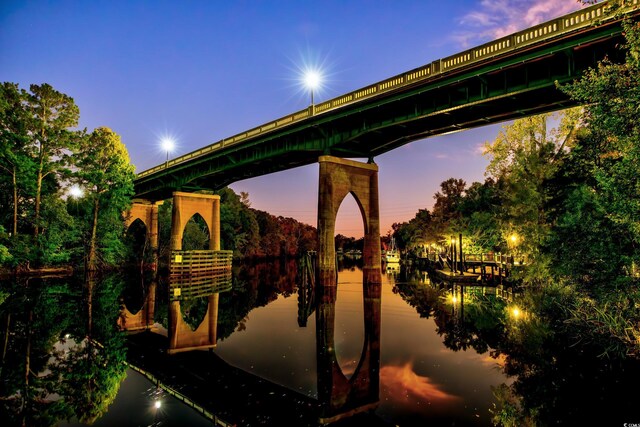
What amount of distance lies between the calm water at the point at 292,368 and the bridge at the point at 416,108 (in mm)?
9697

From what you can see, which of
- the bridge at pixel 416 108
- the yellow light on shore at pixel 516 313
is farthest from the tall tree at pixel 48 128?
the yellow light on shore at pixel 516 313

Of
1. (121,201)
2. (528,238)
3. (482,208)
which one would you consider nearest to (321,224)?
(528,238)

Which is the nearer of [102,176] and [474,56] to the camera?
[474,56]

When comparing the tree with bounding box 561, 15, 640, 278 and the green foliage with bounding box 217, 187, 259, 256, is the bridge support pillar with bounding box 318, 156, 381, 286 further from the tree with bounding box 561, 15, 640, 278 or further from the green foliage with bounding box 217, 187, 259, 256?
the green foliage with bounding box 217, 187, 259, 256

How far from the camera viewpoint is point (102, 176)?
123 feet

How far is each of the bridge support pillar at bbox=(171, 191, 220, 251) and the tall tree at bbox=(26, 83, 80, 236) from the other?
40.9 feet

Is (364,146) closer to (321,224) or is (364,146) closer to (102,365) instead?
(321,224)

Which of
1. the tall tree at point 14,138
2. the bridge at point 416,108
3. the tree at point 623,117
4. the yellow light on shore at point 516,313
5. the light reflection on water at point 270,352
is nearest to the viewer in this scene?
the light reflection on water at point 270,352

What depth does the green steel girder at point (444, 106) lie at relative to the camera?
17.4 metres

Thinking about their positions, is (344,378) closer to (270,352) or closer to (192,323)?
(270,352)

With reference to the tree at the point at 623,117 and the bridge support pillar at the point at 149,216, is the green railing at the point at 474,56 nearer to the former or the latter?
the tree at the point at 623,117

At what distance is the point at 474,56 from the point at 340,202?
13352 mm

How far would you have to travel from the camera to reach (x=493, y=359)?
416 inches

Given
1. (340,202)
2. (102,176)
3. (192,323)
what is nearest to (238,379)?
(192,323)
